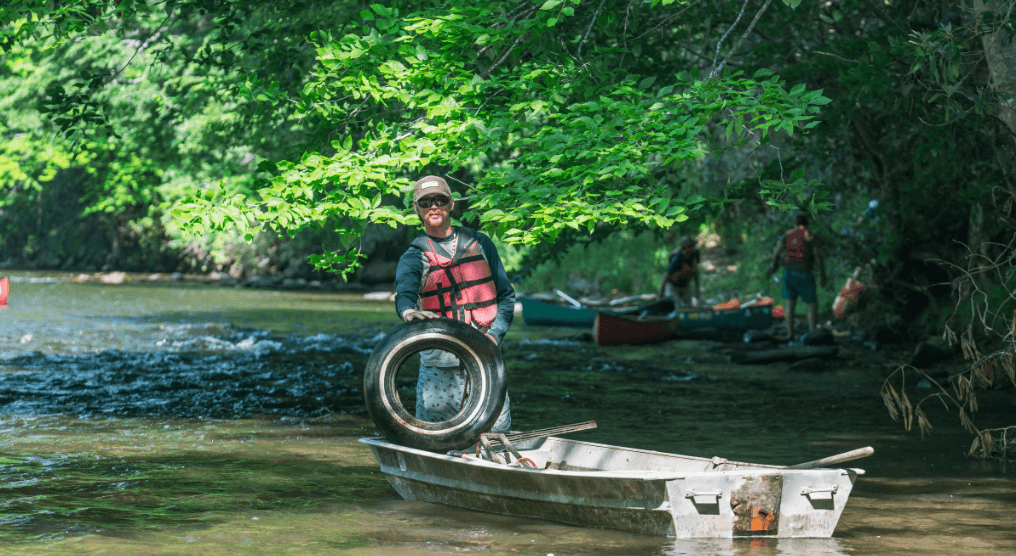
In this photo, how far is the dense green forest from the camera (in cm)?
750

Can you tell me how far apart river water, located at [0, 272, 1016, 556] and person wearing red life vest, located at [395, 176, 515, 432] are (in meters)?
0.79

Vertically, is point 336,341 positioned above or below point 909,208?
below

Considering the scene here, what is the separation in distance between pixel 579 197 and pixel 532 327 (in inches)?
570

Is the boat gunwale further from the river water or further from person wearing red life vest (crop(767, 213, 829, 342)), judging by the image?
person wearing red life vest (crop(767, 213, 829, 342))

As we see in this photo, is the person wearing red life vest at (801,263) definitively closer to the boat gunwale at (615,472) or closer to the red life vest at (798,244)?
the red life vest at (798,244)

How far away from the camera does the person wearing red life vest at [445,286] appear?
6141 mm

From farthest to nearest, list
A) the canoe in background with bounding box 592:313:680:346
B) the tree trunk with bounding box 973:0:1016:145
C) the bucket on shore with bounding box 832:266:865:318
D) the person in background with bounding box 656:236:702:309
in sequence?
the person in background with bounding box 656:236:702:309 → the bucket on shore with bounding box 832:266:865:318 → the canoe in background with bounding box 592:313:680:346 → the tree trunk with bounding box 973:0:1016:145

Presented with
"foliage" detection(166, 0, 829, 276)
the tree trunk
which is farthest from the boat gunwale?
the tree trunk

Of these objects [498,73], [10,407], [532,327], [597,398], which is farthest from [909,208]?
[10,407]

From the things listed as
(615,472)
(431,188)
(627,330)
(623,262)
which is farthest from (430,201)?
(623,262)

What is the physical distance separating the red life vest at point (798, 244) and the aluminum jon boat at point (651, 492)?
9.55 m

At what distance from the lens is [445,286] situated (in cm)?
626

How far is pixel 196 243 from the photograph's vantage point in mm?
42188

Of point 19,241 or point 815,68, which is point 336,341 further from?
point 19,241
